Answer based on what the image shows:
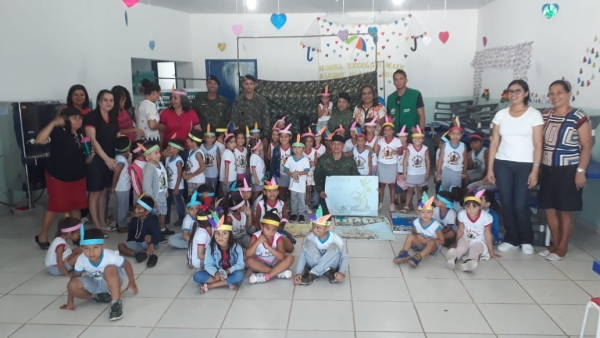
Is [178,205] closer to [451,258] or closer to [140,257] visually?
[140,257]

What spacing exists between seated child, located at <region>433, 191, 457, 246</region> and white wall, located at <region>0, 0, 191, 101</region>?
4681 mm

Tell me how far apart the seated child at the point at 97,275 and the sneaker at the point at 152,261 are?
606 millimetres

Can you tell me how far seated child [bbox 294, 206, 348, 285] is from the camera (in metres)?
3.29

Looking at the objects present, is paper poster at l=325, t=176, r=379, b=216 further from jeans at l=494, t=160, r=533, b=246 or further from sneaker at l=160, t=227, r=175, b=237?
sneaker at l=160, t=227, r=175, b=237

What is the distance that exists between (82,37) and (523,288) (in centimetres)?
585

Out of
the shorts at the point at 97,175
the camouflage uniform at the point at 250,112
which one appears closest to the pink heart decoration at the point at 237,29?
the camouflage uniform at the point at 250,112

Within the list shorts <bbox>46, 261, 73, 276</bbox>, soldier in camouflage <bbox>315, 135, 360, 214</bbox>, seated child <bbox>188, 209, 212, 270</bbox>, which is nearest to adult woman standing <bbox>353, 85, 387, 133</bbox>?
soldier in camouflage <bbox>315, 135, 360, 214</bbox>

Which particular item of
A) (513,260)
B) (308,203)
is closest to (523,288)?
(513,260)

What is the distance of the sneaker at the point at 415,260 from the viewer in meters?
3.55

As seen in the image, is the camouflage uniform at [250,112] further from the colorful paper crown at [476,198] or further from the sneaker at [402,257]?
the colorful paper crown at [476,198]

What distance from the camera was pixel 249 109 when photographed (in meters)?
5.39

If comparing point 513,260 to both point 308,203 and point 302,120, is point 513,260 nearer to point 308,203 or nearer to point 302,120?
point 308,203

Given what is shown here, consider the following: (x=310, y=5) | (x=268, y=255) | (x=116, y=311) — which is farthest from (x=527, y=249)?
(x=310, y=5)

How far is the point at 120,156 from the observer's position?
4.34m
